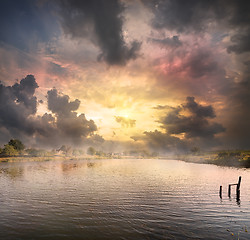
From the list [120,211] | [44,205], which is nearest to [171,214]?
[120,211]

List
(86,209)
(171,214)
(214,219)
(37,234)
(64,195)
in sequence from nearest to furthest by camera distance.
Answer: (37,234)
(214,219)
(171,214)
(86,209)
(64,195)

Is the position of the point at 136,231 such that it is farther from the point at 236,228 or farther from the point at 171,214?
the point at 236,228

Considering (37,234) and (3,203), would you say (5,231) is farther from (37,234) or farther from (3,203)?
(3,203)

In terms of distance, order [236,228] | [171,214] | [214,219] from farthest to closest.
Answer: [171,214] < [214,219] < [236,228]

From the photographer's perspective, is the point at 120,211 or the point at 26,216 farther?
the point at 120,211

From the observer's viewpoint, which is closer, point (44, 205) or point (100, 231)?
point (100, 231)

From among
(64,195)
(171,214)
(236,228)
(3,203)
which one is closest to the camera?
(236,228)

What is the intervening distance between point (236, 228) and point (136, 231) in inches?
482

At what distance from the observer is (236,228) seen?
69.6 ft

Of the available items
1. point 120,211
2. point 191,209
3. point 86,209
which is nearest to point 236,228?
point 191,209

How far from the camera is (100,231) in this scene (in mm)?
20125

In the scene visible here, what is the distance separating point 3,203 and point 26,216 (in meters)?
8.98

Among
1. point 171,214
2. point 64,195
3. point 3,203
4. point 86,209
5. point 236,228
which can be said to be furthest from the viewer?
point 64,195

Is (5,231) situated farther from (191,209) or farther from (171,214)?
(191,209)
